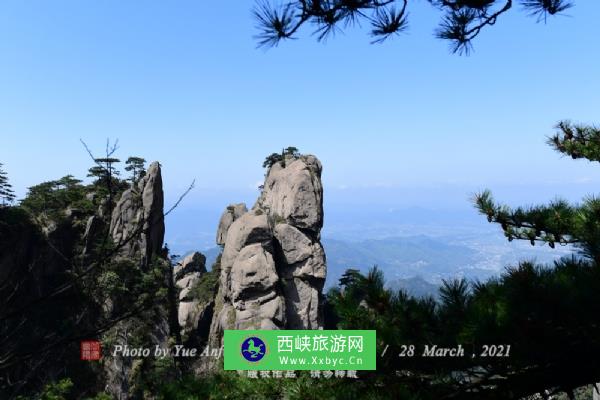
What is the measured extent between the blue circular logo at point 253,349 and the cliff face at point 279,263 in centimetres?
2456

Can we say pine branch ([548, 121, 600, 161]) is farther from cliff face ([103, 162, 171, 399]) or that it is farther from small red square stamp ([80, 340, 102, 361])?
small red square stamp ([80, 340, 102, 361])

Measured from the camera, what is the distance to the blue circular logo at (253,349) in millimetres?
6852

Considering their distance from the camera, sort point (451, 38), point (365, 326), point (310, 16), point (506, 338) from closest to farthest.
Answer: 1. point (506, 338)
2. point (365, 326)
3. point (310, 16)
4. point (451, 38)

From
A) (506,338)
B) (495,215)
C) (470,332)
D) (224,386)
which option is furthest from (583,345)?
(495,215)

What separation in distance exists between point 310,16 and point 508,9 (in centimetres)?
244

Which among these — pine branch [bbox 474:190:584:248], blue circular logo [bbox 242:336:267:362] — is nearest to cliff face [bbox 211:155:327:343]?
blue circular logo [bbox 242:336:267:362]

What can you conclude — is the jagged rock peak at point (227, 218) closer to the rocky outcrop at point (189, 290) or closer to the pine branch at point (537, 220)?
the rocky outcrop at point (189, 290)

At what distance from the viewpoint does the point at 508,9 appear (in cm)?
491

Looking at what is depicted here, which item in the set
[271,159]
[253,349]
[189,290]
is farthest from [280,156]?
[253,349]

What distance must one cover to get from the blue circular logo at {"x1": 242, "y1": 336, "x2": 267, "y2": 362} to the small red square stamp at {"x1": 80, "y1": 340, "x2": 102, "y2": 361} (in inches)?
980

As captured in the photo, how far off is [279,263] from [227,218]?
8.96 meters

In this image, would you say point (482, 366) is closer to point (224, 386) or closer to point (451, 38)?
point (224, 386)

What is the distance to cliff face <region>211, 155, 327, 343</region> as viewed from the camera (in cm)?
3188

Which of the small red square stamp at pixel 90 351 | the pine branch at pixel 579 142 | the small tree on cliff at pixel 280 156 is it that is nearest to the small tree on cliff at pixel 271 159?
the small tree on cliff at pixel 280 156
